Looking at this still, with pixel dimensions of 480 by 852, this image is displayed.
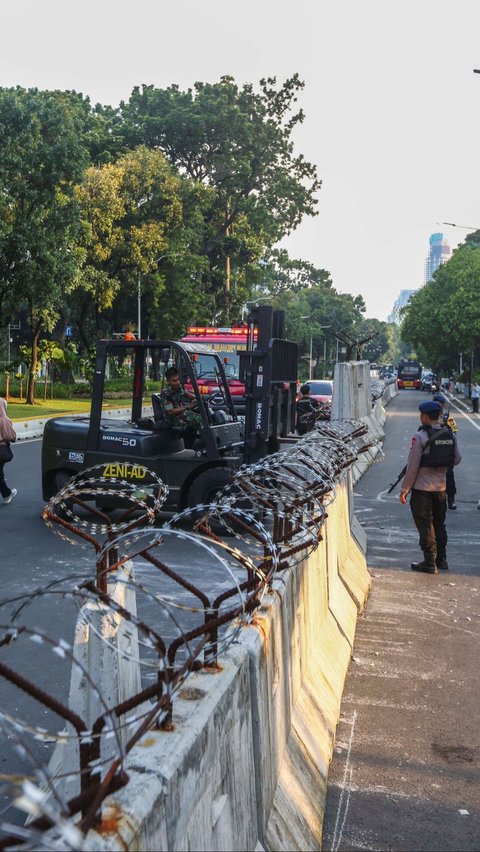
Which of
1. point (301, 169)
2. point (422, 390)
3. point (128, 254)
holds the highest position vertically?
point (301, 169)

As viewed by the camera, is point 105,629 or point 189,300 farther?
point 189,300

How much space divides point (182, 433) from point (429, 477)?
3556mm

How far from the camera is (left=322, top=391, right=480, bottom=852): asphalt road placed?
16.8 feet

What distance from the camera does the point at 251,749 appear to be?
4.17m

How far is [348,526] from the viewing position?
11.0m

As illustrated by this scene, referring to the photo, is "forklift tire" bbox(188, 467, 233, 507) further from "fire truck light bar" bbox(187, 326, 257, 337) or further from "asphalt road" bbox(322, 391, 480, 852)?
"fire truck light bar" bbox(187, 326, 257, 337)

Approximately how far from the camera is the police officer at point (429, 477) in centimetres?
1123

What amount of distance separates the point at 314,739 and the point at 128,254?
157ft

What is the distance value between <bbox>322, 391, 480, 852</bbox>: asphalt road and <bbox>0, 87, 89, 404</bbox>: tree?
27.0 meters

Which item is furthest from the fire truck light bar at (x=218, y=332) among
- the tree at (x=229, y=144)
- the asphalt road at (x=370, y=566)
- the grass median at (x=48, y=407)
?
the tree at (x=229, y=144)

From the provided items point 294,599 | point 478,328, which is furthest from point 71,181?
point 478,328

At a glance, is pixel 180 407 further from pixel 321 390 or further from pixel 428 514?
pixel 321 390

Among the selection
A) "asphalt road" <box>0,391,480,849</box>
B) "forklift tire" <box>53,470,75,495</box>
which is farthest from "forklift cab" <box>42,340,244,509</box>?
"asphalt road" <box>0,391,480,849</box>

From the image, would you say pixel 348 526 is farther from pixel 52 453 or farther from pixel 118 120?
pixel 118 120
